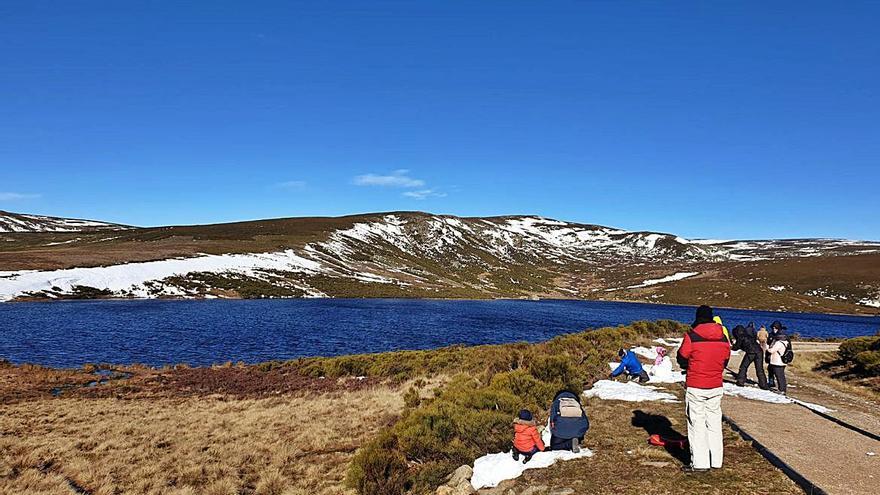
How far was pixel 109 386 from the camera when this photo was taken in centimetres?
2338

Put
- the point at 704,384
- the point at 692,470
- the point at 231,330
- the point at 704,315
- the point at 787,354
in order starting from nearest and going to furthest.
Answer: the point at 704,384
the point at 704,315
the point at 692,470
the point at 787,354
the point at 231,330

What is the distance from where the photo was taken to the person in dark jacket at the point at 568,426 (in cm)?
1066

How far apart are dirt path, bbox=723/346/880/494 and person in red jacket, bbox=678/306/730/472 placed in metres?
1.54

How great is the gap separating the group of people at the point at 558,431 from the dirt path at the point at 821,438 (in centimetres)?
379

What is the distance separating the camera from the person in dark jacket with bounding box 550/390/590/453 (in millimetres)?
10656

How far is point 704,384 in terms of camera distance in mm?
8469

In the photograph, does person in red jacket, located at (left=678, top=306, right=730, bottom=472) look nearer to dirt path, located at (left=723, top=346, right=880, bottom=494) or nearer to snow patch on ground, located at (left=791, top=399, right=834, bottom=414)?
dirt path, located at (left=723, top=346, right=880, bottom=494)

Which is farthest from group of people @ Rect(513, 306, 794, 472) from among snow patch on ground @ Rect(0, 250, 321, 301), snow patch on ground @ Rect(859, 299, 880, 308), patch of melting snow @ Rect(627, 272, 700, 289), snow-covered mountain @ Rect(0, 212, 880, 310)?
patch of melting snow @ Rect(627, 272, 700, 289)

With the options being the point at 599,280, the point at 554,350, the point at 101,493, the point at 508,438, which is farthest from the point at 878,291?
the point at 101,493

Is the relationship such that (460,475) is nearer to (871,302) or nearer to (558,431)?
(558,431)

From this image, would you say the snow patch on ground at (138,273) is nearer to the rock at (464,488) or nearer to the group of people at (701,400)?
the rock at (464,488)

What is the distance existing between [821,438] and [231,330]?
4688 centimetres

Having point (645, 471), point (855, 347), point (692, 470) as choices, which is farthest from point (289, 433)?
point (855, 347)

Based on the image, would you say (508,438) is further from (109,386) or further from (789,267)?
(789,267)
